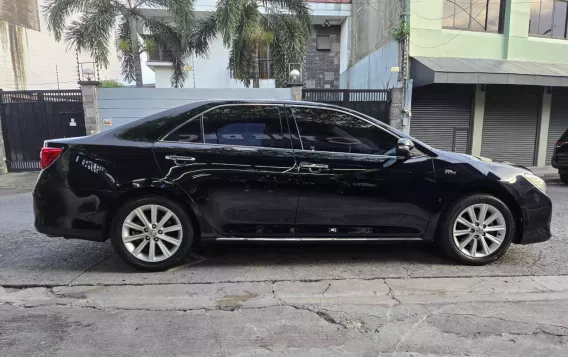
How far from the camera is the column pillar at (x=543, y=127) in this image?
1330 centimetres

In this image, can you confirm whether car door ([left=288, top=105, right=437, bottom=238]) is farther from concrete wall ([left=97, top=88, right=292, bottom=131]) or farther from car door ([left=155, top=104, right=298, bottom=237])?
concrete wall ([left=97, top=88, right=292, bottom=131])

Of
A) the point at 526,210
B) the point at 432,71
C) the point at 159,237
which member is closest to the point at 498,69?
the point at 432,71

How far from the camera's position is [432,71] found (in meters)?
Result: 10.7

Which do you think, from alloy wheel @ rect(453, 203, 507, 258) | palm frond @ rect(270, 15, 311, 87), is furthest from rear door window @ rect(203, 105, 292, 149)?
palm frond @ rect(270, 15, 311, 87)

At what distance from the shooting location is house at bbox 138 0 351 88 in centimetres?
1962

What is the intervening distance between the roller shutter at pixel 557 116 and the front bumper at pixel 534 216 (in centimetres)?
1163

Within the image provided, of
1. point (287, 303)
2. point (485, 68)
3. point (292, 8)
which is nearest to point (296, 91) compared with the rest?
point (292, 8)

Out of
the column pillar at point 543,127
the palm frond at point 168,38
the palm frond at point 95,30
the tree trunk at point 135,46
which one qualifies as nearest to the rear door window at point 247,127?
the palm frond at point 95,30

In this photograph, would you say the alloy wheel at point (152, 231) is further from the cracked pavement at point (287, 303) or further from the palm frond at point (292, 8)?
the palm frond at point (292, 8)

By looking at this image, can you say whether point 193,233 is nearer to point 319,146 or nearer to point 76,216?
point 76,216

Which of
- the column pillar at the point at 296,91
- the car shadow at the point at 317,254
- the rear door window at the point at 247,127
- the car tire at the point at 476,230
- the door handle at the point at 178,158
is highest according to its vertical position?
the column pillar at the point at 296,91

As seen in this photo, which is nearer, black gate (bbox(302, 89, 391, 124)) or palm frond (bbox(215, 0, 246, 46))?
palm frond (bbox(215, 0, 246, 46))

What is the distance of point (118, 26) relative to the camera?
1352 cm

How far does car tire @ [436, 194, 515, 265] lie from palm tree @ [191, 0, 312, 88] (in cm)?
978
